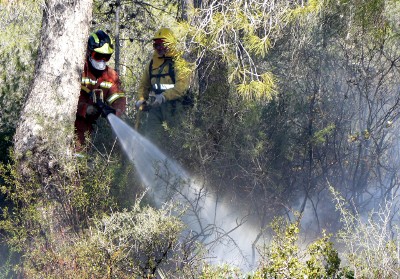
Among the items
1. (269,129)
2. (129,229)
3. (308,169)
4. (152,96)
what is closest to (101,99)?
(152,96)

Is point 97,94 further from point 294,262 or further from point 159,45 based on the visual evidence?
point 294,262

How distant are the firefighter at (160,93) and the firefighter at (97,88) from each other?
0.47m

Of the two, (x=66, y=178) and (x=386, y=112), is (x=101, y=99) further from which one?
(x=386, y=112)

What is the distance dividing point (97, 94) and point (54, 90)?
1.27 m

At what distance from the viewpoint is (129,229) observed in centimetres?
494

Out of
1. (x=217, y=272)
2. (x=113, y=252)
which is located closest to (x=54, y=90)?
(x=113, y=252)

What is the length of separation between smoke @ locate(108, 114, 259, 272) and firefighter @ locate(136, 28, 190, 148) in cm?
24

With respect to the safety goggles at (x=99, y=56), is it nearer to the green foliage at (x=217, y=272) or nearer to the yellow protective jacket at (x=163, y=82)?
the yellow protective jacket at (x=163, y=82)

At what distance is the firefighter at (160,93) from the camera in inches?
310

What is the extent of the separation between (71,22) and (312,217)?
3.68 meters

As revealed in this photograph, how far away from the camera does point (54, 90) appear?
6.65 meters

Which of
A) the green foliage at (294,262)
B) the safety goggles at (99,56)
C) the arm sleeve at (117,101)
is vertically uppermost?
the safety goggles at (99,56)

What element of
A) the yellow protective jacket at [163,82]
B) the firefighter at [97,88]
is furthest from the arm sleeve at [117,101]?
the yellow protective jacket at [163,82]

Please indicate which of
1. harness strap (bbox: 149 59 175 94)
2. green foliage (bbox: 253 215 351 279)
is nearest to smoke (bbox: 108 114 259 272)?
harness strap (bbox: 149 59 175 94)
